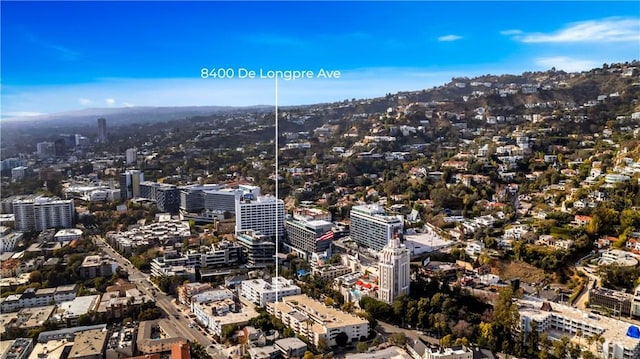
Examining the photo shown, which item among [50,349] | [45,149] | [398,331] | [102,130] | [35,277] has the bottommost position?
[398,331]

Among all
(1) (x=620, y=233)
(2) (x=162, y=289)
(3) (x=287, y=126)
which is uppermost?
(3) (x=287, y=126)

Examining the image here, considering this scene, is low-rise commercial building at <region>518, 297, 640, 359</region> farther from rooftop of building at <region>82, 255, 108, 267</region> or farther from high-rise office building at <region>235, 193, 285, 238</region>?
rooftop of building at <region>82, 255, 108, 267</region>

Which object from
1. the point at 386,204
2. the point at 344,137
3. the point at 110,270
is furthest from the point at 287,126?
the point at 110,270

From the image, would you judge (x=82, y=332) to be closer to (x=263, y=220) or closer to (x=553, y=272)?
(x=263, y=220)

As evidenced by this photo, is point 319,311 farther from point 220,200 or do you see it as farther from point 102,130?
point 102,130

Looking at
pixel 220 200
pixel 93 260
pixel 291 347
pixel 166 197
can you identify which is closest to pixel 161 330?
pixel 291 347

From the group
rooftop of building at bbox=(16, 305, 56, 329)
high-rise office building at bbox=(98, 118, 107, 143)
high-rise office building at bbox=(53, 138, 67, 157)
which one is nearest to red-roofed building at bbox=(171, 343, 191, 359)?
rooftop of building at bbox=(16, 305, 56, 329)

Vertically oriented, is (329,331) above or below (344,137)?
below
